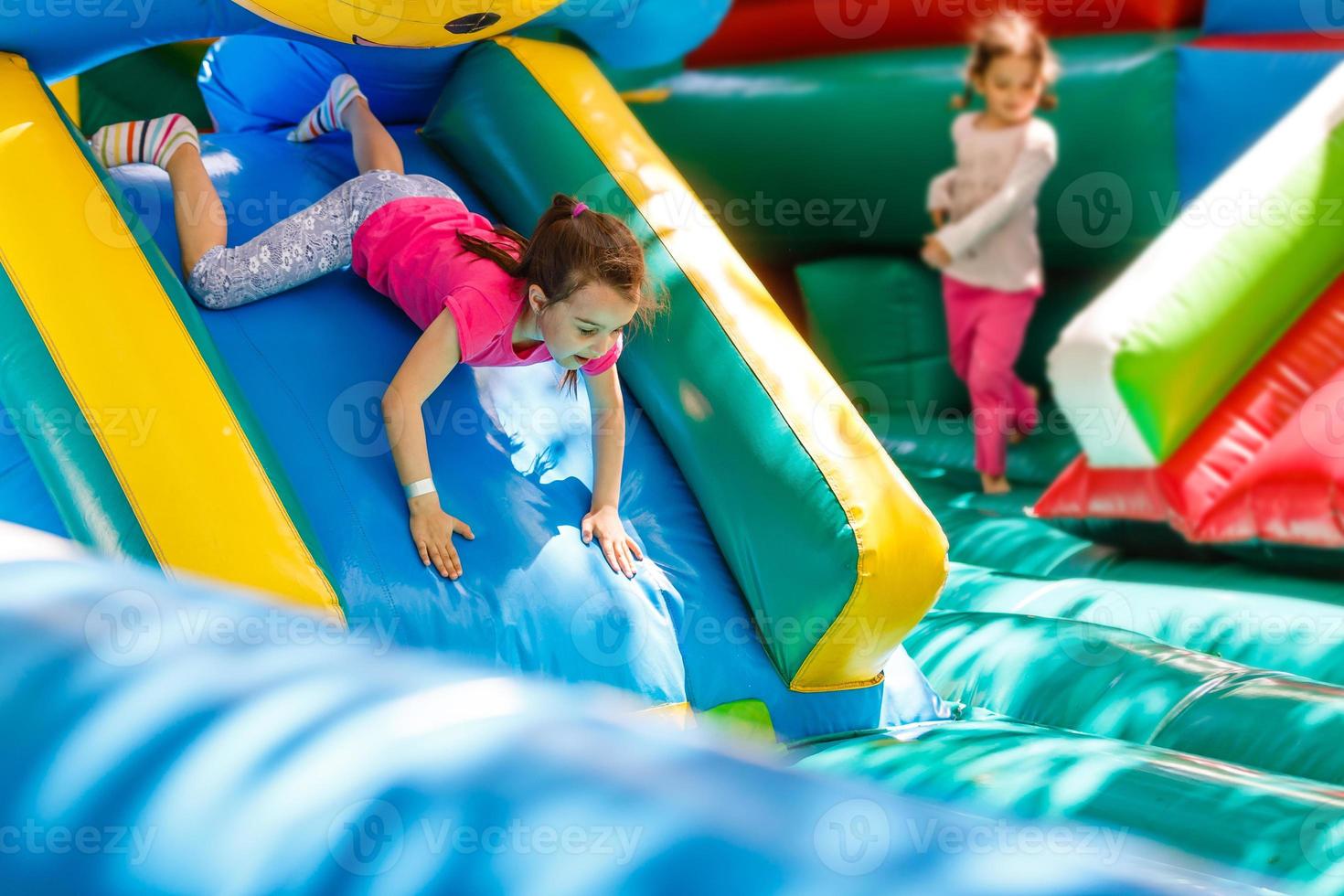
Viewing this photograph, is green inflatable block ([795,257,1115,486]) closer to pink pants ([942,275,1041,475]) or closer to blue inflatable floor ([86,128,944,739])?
pink pants ([942,275,1041,475])

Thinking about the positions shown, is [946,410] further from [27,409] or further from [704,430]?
[27,409]

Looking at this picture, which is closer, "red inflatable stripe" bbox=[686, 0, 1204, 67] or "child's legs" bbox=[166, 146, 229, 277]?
"child's legs" bbox=[166, 146, 229, 277]

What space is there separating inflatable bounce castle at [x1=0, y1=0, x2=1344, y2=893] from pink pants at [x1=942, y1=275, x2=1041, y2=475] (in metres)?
0.09

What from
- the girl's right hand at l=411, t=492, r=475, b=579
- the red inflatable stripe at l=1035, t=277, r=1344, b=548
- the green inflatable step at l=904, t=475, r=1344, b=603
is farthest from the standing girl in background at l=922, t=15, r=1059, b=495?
the girl's right hand at l=411, t=492, r=475, b=579

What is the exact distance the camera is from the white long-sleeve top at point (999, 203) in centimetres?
238

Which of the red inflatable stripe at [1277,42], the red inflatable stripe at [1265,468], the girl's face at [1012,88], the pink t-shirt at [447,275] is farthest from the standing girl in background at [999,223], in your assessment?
the pink t-shirt at [447,275]

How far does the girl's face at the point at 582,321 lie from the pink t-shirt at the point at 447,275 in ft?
0.13

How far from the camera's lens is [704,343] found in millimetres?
1387

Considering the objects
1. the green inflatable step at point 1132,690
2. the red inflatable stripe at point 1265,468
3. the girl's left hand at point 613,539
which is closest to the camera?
the green inflatable step at point 1132,690

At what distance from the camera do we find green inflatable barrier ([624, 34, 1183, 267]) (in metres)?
2.40

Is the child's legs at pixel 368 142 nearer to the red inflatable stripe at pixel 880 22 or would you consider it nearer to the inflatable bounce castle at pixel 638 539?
the inflatable bounce castle at pixel 638 539

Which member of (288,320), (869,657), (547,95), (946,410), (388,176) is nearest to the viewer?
(869,657)

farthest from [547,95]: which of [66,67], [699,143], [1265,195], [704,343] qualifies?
[699,143]

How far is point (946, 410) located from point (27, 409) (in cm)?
191
